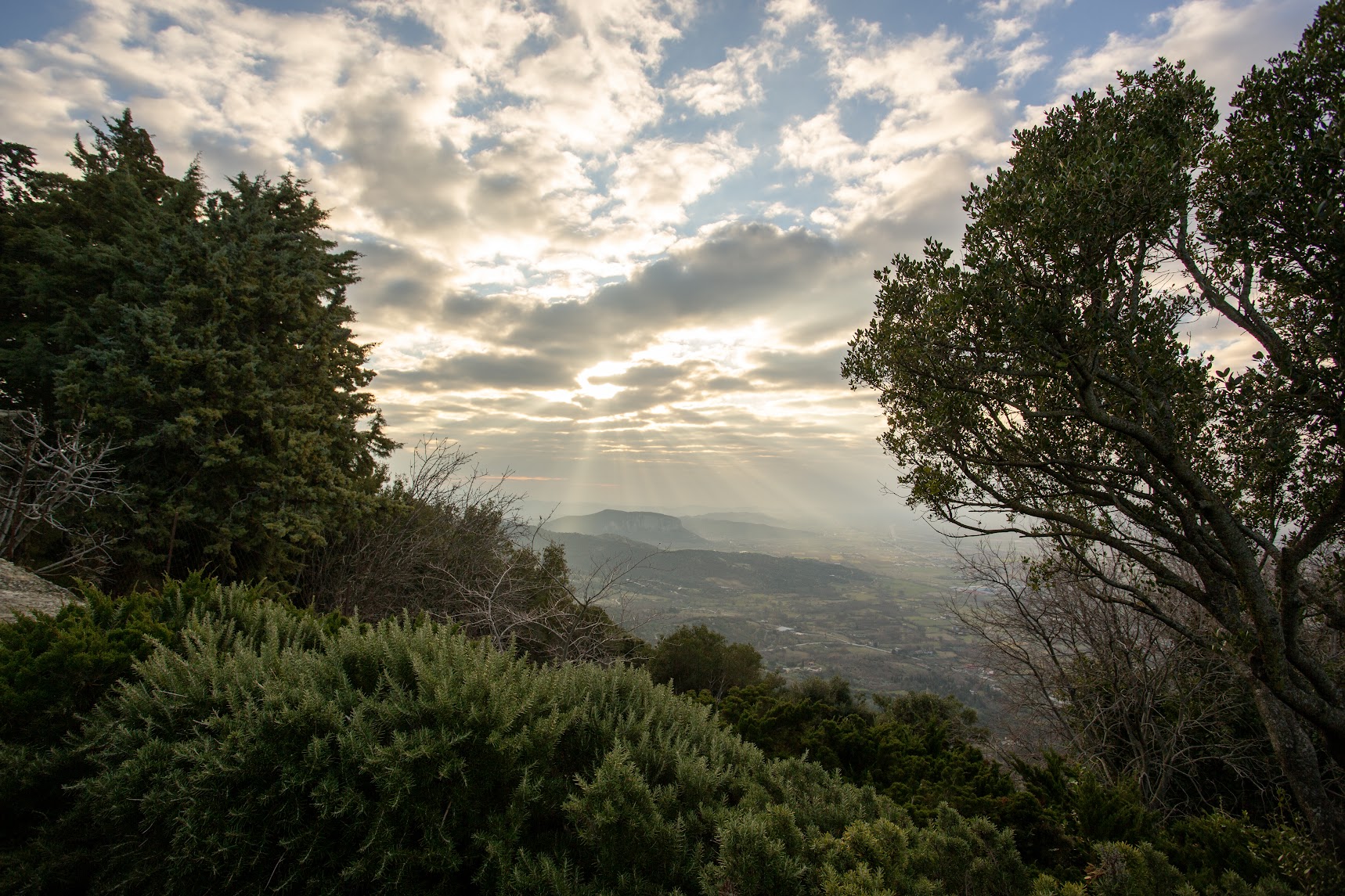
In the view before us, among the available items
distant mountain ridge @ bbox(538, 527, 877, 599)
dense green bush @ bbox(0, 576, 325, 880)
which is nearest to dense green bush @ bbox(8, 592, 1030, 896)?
dense green bush @ bbox(0, 576, 325, 880)

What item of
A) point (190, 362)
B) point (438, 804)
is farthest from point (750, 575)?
point (438, 804)

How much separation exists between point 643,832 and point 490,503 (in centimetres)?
1136

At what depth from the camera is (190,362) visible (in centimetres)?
881

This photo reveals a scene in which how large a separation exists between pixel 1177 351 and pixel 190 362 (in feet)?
46.0

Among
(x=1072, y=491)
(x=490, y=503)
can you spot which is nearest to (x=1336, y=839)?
(x=1072, y=491)

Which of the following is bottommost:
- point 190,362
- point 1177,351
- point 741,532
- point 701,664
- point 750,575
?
point 750,575

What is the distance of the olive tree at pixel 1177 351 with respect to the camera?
4.95 m

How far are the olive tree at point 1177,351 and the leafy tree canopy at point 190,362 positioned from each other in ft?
35.4

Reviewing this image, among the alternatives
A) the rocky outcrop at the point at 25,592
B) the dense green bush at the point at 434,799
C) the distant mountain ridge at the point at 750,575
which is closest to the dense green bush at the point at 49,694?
the dense green bush at the point at 434,799

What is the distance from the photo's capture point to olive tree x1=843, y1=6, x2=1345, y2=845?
4.95 meters

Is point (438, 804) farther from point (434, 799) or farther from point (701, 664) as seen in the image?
point (701, 664)

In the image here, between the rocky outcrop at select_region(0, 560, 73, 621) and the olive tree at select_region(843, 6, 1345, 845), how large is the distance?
10.3 metres

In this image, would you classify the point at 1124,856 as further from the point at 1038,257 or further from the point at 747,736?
the point at 1038,257

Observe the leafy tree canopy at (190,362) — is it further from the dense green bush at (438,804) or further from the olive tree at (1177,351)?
the olive tree at (1177,351)
